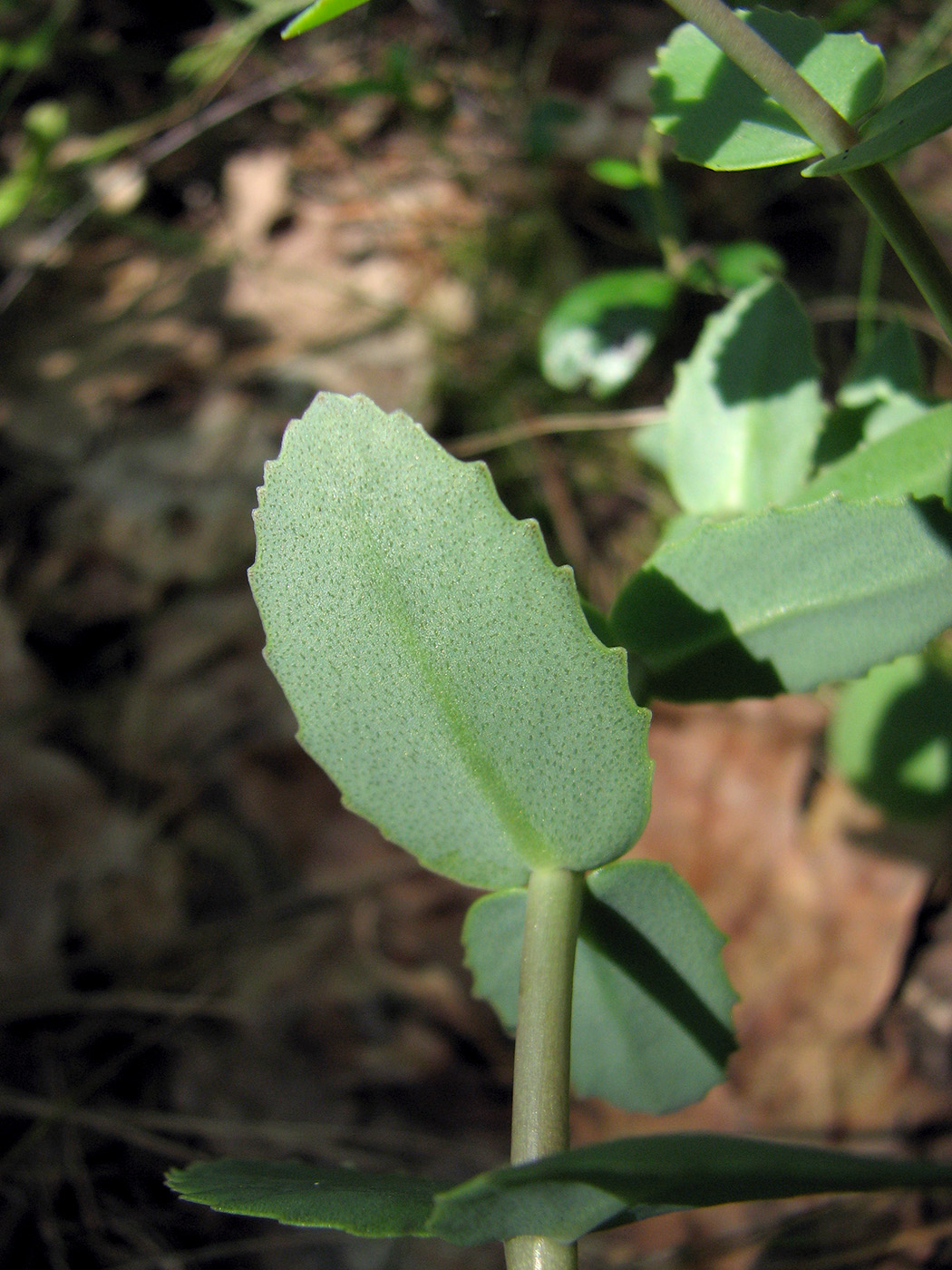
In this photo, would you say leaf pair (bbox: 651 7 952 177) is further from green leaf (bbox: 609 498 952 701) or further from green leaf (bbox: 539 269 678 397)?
green leaf (bbox: 539 269 678 397)

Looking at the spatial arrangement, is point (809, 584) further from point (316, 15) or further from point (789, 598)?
point (316, 15)

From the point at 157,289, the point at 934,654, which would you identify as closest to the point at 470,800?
the point at 934,654

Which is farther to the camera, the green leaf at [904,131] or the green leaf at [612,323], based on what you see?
the green leaf at [612,323]

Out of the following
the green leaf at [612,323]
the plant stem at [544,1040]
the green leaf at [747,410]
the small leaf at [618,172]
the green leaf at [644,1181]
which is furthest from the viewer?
the green leaf at [612,323]

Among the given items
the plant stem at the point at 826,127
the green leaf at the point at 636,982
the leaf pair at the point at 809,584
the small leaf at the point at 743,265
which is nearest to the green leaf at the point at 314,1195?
the green leaf at the point at 636,982

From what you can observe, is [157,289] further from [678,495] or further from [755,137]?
[755,137]

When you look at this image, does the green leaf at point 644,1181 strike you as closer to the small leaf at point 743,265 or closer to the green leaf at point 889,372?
the green leaf at point 889,372
